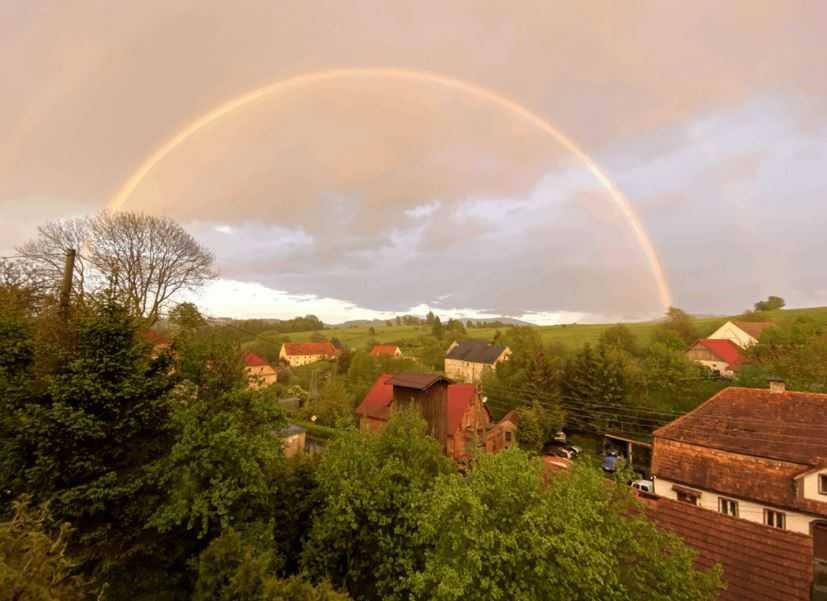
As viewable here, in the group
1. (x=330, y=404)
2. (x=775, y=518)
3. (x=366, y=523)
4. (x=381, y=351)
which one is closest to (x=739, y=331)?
(x=775, y=518)

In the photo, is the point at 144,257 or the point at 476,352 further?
the point at 476,352

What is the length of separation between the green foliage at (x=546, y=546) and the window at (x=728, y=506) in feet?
56.7

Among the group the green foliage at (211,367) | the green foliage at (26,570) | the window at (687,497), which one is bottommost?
the window at (687,497)

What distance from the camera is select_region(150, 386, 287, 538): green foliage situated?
10305 millimetres

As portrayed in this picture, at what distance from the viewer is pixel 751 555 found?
1104 centimetres

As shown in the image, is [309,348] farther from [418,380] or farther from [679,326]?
[679,326]

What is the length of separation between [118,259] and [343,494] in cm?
2102

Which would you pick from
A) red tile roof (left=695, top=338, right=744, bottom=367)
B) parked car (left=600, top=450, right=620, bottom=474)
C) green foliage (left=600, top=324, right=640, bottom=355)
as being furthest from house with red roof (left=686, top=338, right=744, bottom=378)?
parked car (left=600, top=450, right=620, bottom=474)

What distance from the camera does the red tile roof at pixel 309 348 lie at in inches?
3620

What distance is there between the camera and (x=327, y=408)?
39.1 meters

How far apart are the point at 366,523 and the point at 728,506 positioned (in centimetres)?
2091

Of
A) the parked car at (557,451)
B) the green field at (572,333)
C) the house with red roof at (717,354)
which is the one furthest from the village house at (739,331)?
the parked car at (557,451)

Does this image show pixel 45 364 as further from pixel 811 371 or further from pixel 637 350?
pixel 637 350

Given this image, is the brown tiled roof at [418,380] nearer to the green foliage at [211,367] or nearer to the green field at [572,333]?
the green foliage at [211,367]
